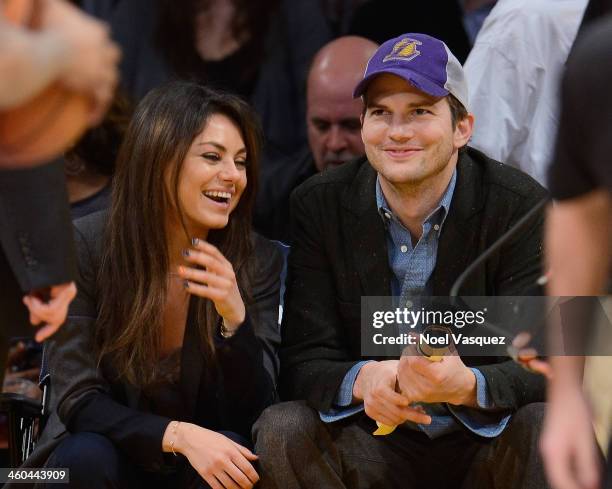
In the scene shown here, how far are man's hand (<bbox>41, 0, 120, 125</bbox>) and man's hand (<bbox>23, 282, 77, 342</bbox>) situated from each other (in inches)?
22.6

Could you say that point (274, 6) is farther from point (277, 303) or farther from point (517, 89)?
point (277, 303)

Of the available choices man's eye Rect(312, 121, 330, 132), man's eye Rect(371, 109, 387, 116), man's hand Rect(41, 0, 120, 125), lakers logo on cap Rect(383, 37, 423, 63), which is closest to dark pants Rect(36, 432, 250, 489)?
man's eye Rect(371, 109, 387, 116)

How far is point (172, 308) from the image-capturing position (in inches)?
126

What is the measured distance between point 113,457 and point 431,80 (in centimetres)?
121

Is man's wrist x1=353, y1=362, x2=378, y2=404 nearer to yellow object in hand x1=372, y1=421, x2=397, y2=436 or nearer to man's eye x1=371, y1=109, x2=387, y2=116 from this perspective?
yellow object in hand x1=372, y1=421, x2=397, y2=436

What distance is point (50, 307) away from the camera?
2.31 metres

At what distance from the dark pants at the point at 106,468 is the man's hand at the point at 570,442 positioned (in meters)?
1.36

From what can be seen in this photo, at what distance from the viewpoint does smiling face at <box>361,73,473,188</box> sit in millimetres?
3143

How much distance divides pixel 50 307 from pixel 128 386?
852 mm

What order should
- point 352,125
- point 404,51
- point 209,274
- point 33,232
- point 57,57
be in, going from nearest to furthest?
point 57,57, point 33,232, point 209,274, point 404,51, point 352,125

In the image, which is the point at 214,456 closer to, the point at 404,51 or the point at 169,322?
the point at 169,322

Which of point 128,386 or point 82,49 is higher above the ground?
point 82,49

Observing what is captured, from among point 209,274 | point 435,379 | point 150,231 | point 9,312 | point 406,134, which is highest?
point 406,134

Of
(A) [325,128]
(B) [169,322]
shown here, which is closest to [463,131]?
(A) [325,128]
